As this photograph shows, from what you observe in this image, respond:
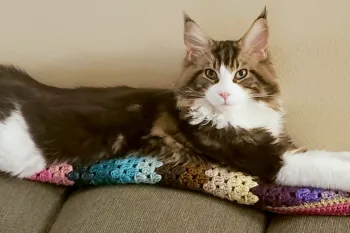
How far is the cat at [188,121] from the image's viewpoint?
1.60 metres

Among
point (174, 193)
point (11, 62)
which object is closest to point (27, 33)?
point (11, 62)

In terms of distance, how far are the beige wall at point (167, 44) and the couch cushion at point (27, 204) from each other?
44 centimetres

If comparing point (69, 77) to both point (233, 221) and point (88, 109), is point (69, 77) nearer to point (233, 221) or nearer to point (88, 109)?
point (88, 109)

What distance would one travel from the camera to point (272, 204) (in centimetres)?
153

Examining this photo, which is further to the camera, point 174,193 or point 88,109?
point 88,109

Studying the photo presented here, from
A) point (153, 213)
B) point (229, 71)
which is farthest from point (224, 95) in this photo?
point (153, 213)

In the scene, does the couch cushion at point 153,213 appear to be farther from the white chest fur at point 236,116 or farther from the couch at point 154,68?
the white chest fur at point 236,116

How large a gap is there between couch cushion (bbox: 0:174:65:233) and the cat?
0.16 ft

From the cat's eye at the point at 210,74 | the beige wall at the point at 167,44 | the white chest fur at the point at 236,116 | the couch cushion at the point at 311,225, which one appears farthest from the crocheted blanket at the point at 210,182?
the beige wall at the point at 167,44

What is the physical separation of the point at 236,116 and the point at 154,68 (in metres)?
0.40

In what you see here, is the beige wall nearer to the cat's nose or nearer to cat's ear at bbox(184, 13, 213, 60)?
cat's ear at bbox(184, 13, 213, 60)

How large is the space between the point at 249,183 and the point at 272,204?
79 millimetres

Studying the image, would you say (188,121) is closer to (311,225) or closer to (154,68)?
(154,68)

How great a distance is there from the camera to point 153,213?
4.95ft
